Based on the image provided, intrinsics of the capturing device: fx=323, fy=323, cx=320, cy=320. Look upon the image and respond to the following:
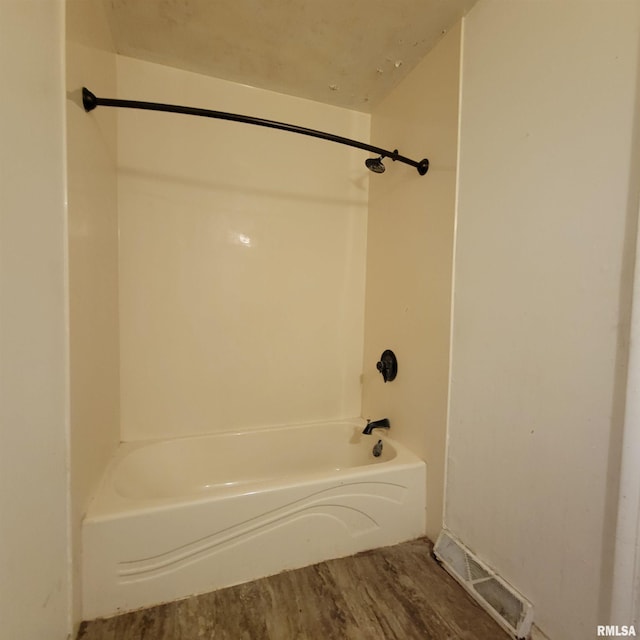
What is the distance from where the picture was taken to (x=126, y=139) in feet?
5.19

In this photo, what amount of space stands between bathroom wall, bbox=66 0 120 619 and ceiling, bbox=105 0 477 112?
203 millimetres

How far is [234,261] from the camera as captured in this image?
1782 millimetres

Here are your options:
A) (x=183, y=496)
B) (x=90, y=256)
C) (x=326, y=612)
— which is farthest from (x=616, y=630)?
(x=90, y=256)

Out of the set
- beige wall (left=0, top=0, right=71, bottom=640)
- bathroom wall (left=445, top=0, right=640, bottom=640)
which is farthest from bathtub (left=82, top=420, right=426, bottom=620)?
bathroom wall (left=445, top=0, right=640, bottom=640)

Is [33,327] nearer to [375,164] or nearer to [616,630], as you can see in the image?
[375,164]

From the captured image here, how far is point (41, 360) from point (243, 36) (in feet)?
4.98

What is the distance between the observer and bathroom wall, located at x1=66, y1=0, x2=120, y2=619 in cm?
94

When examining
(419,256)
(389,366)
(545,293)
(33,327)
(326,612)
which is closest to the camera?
(33,327)

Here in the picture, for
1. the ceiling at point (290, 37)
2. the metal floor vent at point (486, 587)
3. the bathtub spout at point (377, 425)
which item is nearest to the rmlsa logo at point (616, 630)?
the metal floor vent at point (486, 587)

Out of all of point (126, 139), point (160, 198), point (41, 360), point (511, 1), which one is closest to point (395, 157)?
point (511, 1)

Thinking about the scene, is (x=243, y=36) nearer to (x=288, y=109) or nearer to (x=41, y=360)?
(x=288, y=109)

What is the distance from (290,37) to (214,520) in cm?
198

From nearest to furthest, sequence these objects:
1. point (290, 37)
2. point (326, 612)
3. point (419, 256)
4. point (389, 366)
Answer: point (326, 612)
point (290, 37)
point (419, 256)
point (389, 366)

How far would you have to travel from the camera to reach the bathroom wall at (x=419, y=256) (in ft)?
4.47
